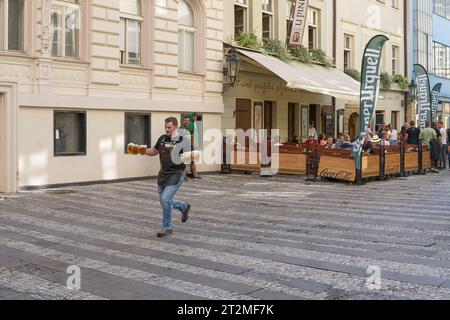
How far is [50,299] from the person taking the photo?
5602 mm

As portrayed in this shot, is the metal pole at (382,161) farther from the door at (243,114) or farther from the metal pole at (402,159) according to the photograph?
the door at (243,114)

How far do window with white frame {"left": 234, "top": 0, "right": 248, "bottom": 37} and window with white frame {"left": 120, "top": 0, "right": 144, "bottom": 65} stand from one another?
14.7 ft

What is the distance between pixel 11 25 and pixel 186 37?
6.23 meters

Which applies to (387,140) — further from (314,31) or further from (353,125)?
(353,125)

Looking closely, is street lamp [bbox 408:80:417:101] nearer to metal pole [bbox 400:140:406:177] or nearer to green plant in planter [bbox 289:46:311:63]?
green plant in planter [bbox 289:46:311:63]

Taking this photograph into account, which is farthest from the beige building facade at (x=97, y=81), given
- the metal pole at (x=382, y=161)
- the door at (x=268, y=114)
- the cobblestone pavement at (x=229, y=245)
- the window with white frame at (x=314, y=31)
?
the window with white frame at (x=314, y=31)

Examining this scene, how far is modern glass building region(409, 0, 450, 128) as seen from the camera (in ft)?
114

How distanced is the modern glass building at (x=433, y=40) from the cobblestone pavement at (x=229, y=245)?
2243 centimetres

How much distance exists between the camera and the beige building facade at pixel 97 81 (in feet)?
46.5

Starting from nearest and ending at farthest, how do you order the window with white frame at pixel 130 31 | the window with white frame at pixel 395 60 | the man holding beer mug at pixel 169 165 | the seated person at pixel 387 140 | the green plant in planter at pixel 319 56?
the man holding beer mug at pixel 169 165 → the window with white frame at pixel 130 31 → the seated person at pixel 387 140 → the green plant in planter at pixel 319 56 → the window with white frame at pixel 395 60

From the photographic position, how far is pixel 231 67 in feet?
64.5

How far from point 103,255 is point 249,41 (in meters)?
14.2

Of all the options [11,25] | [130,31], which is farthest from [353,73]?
[11,25]
